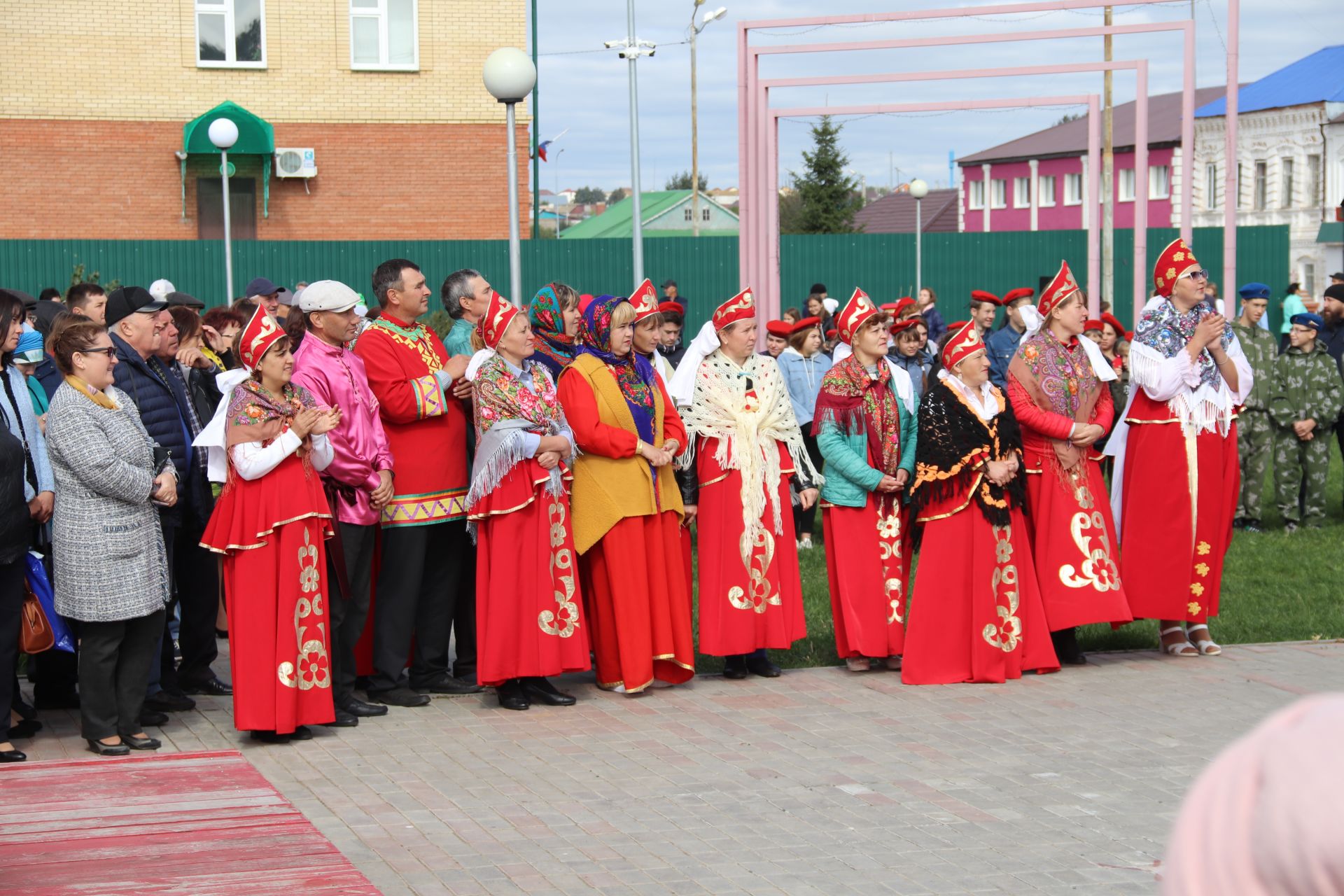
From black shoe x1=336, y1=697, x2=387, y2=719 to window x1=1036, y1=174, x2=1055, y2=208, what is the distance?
55031mm

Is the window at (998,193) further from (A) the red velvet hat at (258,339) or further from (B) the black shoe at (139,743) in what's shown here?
(B) the black shoe at (139,743)

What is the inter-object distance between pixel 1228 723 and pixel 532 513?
3239 mm

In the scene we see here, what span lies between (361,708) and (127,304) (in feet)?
6.89

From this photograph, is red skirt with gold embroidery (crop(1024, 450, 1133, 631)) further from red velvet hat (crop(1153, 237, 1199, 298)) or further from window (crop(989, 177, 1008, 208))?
window (crop(989, 177, 1008, 208))

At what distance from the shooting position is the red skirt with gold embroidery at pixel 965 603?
7684mm

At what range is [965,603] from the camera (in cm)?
770

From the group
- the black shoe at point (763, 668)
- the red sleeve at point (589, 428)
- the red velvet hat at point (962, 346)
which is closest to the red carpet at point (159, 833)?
the red sleeve at point (589, 428)

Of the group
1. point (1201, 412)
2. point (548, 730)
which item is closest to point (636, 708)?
point (548, 730)

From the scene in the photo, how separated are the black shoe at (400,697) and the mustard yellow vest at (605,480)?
3.38 feet

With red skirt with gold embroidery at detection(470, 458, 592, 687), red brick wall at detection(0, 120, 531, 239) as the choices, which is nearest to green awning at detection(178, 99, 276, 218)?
red brick wall at detection(0, 120, 531, 239)

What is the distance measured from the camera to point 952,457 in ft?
25.2

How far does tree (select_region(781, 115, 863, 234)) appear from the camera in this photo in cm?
5597

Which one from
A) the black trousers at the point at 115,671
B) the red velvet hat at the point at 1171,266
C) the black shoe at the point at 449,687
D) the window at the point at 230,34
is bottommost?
the black shoe at the point at 449,687

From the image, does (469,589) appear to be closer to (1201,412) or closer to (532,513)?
(532,513)
